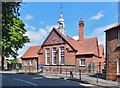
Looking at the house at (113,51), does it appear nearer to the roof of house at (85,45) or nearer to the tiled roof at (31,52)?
the roof of house at (85,45)

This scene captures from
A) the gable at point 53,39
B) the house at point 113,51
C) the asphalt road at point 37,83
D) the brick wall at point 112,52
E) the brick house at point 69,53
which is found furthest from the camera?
the gable at point 53,39

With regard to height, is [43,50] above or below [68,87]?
above

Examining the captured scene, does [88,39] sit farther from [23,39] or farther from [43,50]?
[23,39]

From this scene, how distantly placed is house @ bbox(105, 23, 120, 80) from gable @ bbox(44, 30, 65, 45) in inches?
876

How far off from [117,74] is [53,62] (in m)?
26.2

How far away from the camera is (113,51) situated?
28.1 m

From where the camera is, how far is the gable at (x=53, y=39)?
51.5 meters

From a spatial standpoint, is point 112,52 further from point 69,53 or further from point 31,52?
point 31,52

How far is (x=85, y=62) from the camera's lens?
48.2 m

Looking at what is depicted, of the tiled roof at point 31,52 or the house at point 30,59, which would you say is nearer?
the house at point 30,59

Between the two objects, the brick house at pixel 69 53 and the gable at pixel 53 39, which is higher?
the gable at pixel 53 39

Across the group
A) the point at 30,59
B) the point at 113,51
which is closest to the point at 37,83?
the point at 113,51

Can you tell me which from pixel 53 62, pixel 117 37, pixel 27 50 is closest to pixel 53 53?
pixel 53 62

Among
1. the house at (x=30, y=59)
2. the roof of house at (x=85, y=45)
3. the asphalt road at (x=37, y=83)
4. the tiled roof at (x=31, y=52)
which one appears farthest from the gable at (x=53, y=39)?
the asphalt road at (x=37, y=83)
